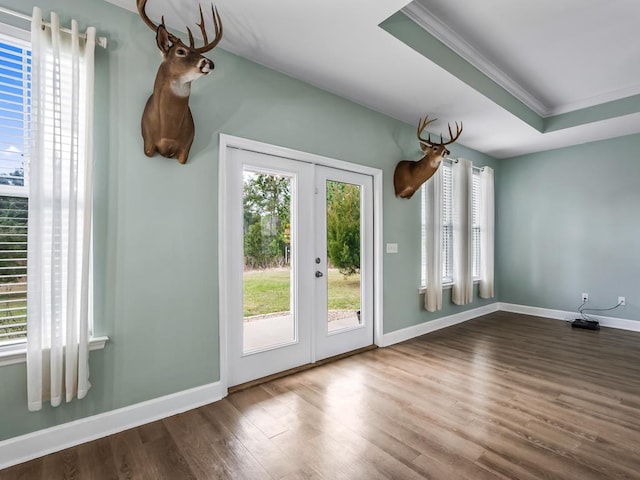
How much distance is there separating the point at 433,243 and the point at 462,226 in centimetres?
88

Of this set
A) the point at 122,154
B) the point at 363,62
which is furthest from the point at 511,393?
the point at 122,154

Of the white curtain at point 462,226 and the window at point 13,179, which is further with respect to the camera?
the white curtain at point 462,226

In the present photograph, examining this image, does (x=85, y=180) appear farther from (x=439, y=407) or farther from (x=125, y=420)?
(x=439, y=407)

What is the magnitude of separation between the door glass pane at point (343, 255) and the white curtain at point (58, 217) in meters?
2.13

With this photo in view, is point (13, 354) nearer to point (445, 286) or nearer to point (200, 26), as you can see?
point (200, 26)

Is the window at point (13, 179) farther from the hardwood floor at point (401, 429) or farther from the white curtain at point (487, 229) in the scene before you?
the white curtain at point (487, 229)

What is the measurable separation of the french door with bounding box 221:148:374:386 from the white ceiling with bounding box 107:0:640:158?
89cm

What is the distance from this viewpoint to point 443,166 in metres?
4.83

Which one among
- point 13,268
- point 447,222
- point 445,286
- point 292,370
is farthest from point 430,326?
point 13,268

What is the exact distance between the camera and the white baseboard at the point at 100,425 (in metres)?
1.80

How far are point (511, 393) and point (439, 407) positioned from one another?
715 millimetres

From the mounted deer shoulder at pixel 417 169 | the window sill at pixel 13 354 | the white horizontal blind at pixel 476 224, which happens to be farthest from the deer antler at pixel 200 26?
the white horizontal blind at pixel 476 224

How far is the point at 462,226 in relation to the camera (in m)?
4.95

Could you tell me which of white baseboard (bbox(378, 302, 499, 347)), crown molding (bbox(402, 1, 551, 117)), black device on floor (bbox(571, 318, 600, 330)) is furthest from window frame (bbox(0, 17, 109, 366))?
black device on floor (bbox(571, 318, 600, 330))
